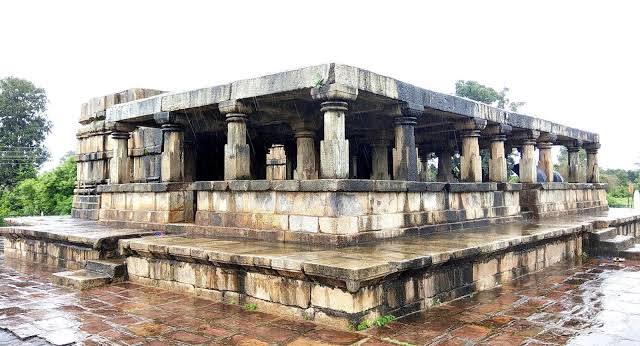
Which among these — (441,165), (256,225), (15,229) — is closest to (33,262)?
(15,229)

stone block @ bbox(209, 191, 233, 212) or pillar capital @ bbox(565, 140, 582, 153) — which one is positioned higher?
pillar capital @ bbox(565, 140, 582, 153)

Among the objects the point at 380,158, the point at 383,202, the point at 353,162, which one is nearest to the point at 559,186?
the point at 380,158

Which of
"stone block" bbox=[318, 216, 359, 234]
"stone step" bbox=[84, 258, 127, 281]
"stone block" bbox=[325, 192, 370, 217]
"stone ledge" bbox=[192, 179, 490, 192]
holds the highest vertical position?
"stone ledge" bbox=[192, 179, 490, 192]

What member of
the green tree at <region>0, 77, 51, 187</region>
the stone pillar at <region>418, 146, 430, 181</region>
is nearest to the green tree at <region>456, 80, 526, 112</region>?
the stone pillar at <region>418, 146, 430, 181</region>

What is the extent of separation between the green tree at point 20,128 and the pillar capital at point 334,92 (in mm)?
33547

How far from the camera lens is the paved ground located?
4.32 m

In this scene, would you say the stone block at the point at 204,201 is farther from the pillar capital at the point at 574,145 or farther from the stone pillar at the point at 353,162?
the pillar capital at the point at 574,145

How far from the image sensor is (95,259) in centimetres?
777

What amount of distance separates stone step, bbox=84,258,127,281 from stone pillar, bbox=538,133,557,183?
11801mm

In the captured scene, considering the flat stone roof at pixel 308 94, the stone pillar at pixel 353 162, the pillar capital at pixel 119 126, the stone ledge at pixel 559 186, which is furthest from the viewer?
the stone pillar at pixel 353 162

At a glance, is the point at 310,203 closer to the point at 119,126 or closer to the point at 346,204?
the point at 346,204

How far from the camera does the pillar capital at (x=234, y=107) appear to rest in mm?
8312

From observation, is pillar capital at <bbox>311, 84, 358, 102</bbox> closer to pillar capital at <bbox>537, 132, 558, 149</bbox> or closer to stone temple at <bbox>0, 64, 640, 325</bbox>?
stone temple at <bbox>0, 64, 640, 325</bbox>

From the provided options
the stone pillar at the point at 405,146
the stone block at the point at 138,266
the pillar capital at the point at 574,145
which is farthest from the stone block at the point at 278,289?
the pillar capital at the point at 574,145
